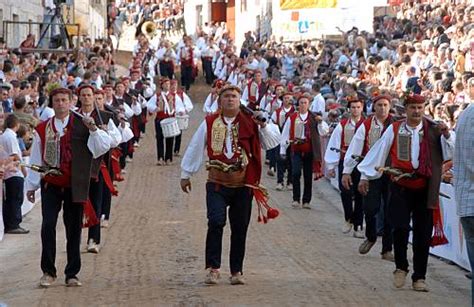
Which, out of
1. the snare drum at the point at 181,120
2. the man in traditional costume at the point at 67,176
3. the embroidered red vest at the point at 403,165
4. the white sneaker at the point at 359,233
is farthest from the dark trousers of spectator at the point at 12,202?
the snare drum at the point at 181,120

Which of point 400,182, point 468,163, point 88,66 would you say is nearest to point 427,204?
point 400,182

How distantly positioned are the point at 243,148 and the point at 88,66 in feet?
66.7

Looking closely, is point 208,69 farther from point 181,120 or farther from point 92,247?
point 92,247

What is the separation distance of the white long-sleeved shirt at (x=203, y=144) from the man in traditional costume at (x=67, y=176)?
88cm

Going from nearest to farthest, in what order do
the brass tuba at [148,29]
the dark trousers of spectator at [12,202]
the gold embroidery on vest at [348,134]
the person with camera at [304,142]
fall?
the gold embroidery on vest at [348,134] < the dark trousers of spectator at [12,202] < the person with camera at [304,142] < the brass tuba at [148,29]

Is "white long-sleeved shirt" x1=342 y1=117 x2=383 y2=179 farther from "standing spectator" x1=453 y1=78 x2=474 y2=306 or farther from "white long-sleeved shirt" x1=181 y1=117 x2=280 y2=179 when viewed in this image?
"standing spectator" x1=453 y1=78 x2=474 y2=306

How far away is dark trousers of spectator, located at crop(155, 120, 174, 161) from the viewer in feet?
86.8

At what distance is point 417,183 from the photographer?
38.6ft

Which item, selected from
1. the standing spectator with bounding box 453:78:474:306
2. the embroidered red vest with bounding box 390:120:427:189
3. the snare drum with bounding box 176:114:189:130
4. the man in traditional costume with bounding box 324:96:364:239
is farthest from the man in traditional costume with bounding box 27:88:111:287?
the snare drum with bounding box 176:114:189:130

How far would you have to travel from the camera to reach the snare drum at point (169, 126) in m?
26.2

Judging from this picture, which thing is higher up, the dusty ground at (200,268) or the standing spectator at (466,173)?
the standing spectator at (466,173)

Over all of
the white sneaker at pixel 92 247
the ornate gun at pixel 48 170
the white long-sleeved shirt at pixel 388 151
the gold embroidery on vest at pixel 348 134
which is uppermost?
the white long-sleeved shirt at pixel 388 151

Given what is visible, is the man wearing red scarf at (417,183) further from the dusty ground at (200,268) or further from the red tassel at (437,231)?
the dusty ground at (200,268)

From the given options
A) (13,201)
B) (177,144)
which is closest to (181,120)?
(177,144)
